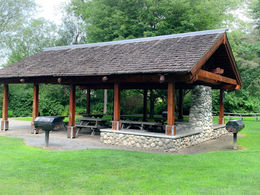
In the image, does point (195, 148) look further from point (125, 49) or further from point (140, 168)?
point (125, 49)

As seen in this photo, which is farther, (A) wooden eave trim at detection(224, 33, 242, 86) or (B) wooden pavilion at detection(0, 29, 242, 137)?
(A) wooden eave trim at detection(224, 33, 242, 86)

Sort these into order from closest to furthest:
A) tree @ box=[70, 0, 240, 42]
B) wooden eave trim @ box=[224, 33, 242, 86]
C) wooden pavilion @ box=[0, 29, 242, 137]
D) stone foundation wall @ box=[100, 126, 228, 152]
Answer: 1. stone foundation wall @ box=[100, 126, 228, 152]
2. wooden pavilion @ box=[0, 29, 242, 137]
3. wooden eave trim @ box=[224, 33, 242, 86]
4. tree @ box=[70, 0, 240, 42]

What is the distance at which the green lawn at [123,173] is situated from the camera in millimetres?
4992

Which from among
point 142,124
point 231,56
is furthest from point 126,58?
point 231,56

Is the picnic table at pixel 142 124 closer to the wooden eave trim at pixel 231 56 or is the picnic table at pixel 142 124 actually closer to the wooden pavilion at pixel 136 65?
the wooden pavilion at pixel 136 65

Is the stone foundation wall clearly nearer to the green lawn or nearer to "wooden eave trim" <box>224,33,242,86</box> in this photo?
the green lawn

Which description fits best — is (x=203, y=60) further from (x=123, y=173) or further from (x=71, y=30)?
(x=71, y=30)

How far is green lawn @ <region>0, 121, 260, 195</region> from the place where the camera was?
16.4ft

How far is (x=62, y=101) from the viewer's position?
24.8 m

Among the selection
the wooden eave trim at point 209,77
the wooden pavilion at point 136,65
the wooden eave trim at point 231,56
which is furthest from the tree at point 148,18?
the wooden eave trim at point 209,77

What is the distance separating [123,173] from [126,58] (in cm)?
580

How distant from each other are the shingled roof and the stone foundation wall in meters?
2.28

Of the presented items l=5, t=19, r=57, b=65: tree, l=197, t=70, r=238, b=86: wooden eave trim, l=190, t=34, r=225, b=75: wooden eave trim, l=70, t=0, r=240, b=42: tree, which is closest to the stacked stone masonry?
l=197, t=70, r=238, b=86: wooden eave trim

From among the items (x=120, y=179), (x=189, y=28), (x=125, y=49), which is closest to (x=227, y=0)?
(x=189, y=28)
